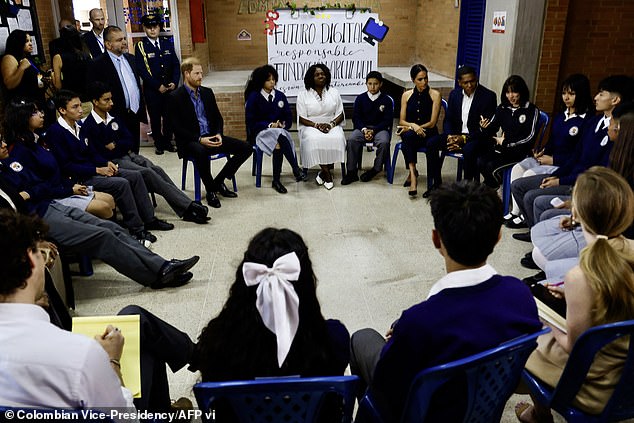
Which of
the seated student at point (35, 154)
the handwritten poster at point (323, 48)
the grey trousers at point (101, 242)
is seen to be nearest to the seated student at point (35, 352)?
the grey trousers at point (101, 242)

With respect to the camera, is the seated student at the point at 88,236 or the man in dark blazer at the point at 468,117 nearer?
the seated student at the point at 88,236

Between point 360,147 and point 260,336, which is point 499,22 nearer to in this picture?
point 360,147

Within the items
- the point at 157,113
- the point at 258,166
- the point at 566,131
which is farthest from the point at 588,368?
the point at 157,113

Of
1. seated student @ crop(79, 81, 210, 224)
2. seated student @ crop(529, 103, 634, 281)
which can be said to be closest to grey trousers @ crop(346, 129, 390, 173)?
seated student @ crop(79, 81, 210, 224)

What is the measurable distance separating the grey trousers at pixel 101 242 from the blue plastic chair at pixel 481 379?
210cm

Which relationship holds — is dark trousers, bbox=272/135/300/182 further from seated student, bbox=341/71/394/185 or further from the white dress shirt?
the white dress shirt

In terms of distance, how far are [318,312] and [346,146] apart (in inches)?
154

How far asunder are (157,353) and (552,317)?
1438 mm

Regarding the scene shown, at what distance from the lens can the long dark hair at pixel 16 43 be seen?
4.57 metres

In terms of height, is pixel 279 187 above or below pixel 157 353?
below

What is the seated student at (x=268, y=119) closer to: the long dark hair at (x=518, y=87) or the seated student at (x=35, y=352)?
the long dark hair at (x=518, y=87)

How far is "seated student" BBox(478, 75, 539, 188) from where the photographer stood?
429 cm

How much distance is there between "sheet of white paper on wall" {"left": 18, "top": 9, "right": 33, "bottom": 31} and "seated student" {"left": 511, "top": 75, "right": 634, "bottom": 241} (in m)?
4.77

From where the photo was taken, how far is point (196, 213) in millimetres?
4246
